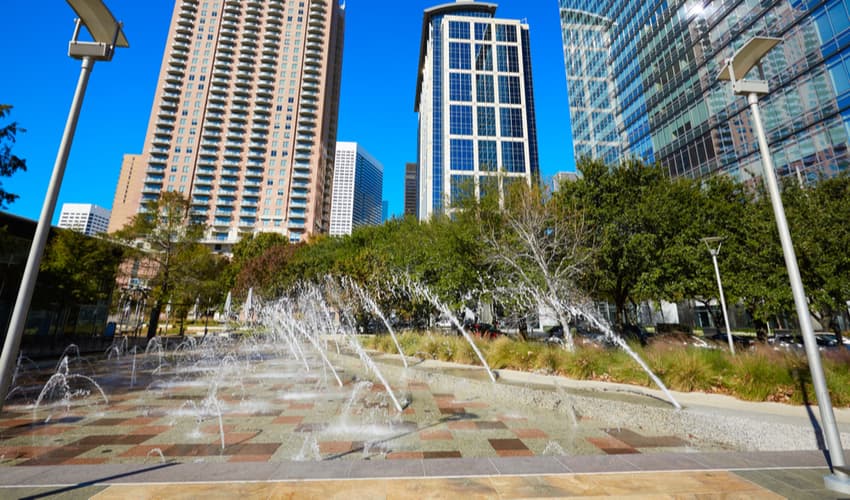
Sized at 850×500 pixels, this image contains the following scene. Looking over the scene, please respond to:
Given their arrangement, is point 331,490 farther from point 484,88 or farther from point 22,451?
Answer: point 484,88

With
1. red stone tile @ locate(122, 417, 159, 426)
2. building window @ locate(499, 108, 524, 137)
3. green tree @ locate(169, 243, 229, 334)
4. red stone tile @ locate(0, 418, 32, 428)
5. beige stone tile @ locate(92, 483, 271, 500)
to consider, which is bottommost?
red stone tile @ locate(0, 418, 32, 428)

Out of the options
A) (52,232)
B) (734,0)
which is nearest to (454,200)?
(52,232)

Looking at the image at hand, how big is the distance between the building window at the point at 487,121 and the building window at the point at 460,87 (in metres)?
3.89

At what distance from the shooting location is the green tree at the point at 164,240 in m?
25.8

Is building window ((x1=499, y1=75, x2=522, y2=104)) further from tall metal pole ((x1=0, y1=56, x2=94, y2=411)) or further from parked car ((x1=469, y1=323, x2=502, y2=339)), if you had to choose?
tall metal pole ((x1=0, y1=56, x2=94, y2=411))

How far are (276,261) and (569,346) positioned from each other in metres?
33.6

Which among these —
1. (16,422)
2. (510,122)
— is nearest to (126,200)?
(510,122)

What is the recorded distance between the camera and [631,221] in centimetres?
1814

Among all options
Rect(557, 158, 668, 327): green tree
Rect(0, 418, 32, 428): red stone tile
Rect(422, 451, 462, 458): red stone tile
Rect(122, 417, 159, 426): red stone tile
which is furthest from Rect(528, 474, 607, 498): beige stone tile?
Rect(557, 158, 668, 327): green tree

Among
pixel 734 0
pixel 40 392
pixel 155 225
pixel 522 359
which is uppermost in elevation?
pixel 734 0

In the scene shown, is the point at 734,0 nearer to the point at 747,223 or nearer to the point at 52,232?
the point at 747,223

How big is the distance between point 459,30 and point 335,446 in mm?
92360

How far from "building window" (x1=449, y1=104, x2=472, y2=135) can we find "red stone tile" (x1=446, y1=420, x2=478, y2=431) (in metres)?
70.4

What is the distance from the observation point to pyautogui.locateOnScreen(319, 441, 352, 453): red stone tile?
4.96 meters
